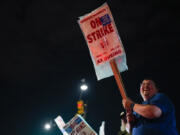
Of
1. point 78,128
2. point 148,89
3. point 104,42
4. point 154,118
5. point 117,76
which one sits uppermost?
point 104,42

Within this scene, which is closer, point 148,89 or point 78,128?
point 148,89

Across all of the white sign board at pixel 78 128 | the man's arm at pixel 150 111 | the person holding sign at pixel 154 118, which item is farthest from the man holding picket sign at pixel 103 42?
the white sign board at pixel 78 128

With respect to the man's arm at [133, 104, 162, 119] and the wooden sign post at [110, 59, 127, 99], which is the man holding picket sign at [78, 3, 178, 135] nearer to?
the wooden sign post at [110, 59, 127, 99]

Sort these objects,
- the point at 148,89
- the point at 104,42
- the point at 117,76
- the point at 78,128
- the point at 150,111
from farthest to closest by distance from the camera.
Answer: the point at 78,128
the point at 104,42
the point at 117,76
the point at 148,89
the point at 150,111

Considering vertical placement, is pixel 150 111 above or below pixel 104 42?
below

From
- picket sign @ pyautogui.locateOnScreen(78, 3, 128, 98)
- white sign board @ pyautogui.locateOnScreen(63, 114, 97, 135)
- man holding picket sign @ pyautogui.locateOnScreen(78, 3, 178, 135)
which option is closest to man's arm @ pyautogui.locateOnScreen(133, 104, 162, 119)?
man holding picket sign @ pyautogui.locateOnScreen(78, 3, 178, 135)

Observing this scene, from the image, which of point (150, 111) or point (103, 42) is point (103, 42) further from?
point (150, 111)

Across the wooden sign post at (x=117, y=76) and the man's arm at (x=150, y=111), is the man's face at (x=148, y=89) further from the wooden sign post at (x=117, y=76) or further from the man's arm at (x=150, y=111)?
the man's arm at (x=150, y=111)

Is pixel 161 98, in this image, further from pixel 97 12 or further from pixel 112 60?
pixel 97 12

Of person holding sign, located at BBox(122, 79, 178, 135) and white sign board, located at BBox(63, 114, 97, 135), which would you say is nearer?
person holding sign, located at BBox(122, 79, 178, 135)

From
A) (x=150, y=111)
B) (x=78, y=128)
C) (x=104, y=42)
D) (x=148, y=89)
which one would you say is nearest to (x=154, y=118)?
(x=150, y=111)

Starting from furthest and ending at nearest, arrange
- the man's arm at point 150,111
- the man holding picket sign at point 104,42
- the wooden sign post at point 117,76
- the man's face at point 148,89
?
1. the man holding picket sign at point 104,42
2. the wooden sign post at point 117,76
3. the man's face at point 148,89
4. the man's arm at point 150,111

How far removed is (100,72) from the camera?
3.90 meters

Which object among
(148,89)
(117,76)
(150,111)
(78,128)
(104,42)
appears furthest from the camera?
(78,128)
